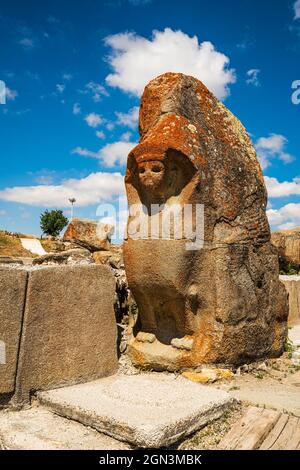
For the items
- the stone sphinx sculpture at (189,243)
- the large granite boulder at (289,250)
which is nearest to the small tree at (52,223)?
the large granite boulder at (289,250)

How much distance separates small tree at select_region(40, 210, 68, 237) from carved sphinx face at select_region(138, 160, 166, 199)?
41.5m

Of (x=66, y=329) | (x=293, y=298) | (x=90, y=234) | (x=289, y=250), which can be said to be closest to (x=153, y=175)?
(x=66, y=329)

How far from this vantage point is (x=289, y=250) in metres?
11.5

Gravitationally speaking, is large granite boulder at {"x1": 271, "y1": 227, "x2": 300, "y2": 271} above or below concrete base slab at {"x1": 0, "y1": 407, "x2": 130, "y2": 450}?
above

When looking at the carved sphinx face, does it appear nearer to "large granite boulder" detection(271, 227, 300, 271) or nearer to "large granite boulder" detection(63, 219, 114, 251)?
"large granite boulder" detection(63, 219, 114, 251)

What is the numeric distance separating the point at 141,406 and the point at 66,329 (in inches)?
35.6

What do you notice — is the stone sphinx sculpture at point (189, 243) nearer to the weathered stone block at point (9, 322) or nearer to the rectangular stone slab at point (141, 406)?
the rectangular stone slab at point (141, 406)

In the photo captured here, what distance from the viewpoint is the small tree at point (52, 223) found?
45125 millimetres

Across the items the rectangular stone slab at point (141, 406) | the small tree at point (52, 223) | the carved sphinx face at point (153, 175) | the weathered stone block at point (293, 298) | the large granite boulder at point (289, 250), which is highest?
the small tree at point (52, 223)

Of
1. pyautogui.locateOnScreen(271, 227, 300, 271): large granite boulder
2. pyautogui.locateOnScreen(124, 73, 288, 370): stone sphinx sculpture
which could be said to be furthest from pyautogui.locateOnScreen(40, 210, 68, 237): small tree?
pyautogui.locateOnScreen(124, 73, 288, 370): stone sphinx sculpture

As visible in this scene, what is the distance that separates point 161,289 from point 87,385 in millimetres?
1149

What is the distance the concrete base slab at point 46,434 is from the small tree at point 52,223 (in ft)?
140

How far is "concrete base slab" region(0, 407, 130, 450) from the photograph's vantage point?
102 inches
